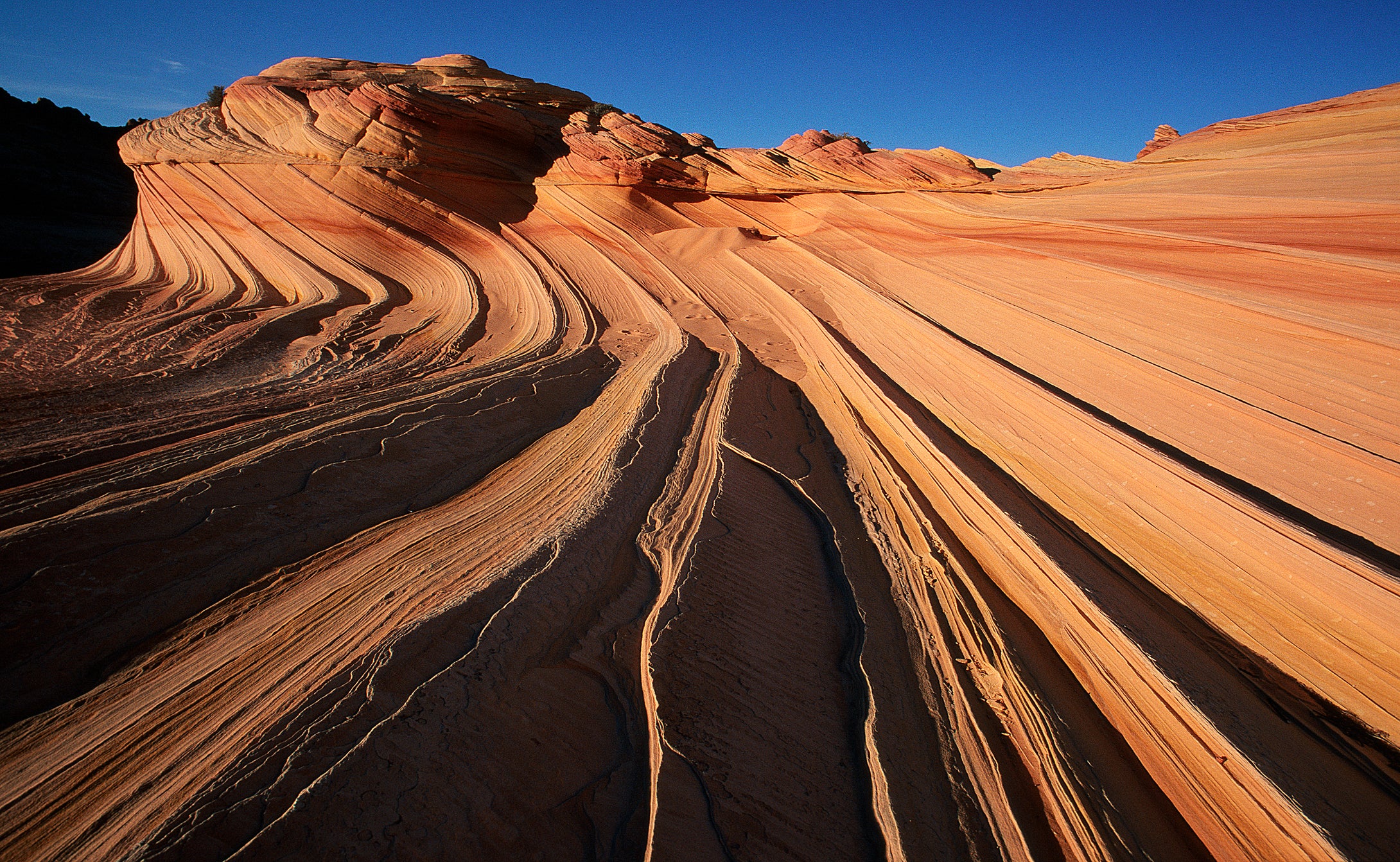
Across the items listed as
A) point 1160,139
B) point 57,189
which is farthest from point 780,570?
point 57,189

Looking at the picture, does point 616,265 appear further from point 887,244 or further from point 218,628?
point 218,628

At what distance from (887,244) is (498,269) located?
294 inches

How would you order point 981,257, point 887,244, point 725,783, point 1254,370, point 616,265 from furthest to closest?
point 616,265 < point 887,244 < point 981,257 < point 1254,370 < point 725,783

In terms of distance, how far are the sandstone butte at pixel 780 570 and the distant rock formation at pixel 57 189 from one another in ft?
37.8

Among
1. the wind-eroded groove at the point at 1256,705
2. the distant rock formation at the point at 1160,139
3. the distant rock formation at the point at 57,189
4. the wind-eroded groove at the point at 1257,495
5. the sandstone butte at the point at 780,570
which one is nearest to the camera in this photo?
the sandstone butte at the point at 780,570

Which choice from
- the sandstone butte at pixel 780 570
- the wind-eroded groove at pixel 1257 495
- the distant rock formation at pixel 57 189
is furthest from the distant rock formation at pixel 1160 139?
the distant rock formation at pixel 57 189

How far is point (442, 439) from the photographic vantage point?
4.52 metres

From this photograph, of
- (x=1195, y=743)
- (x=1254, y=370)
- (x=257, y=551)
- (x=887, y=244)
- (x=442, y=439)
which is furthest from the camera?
(x=887, y=244)

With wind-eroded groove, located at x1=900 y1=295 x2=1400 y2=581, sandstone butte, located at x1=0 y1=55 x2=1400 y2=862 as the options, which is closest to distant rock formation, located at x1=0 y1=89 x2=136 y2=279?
sandstone butte, located at x1=0 y1=55 x2=1400 y2=862

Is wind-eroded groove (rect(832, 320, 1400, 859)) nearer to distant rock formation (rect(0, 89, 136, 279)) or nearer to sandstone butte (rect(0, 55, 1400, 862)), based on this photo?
sandstone butte (rect(0, 55, 1400, 862))

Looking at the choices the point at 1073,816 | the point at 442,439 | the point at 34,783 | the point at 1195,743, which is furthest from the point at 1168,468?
the point at 34,783

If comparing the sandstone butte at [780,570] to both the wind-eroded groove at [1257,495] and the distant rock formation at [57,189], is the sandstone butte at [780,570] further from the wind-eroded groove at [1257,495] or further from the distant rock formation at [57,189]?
the distant rock formation at [57,189]

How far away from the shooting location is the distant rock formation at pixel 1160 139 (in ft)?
32.0

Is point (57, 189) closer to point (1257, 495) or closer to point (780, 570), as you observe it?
point (780, 570)
